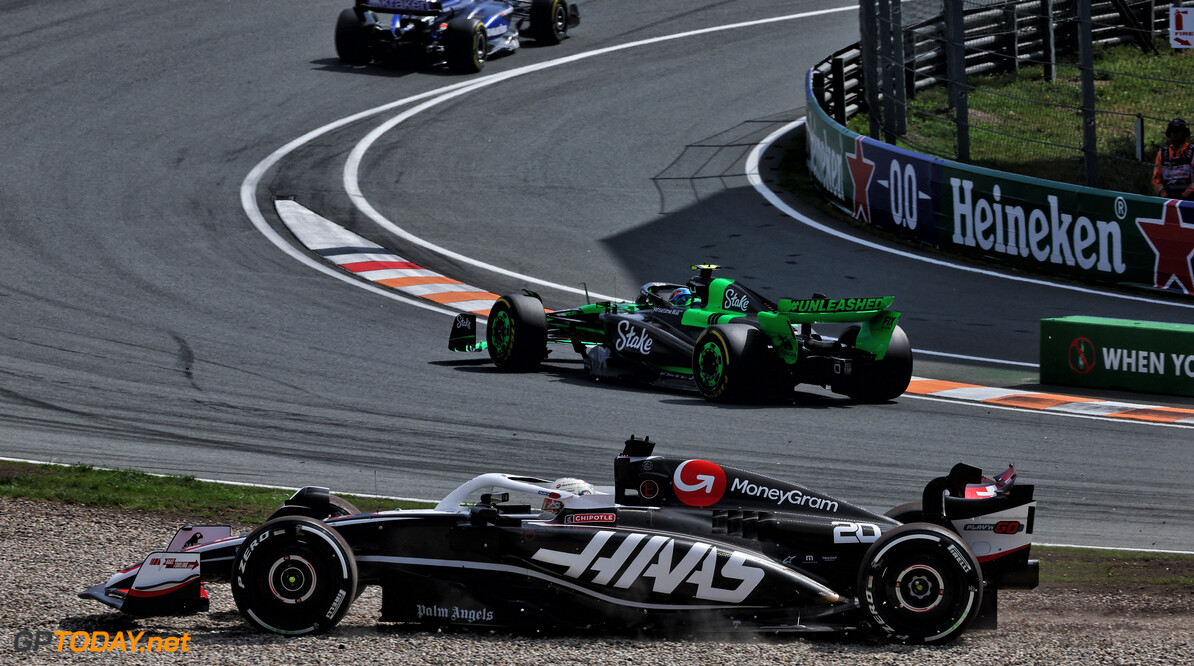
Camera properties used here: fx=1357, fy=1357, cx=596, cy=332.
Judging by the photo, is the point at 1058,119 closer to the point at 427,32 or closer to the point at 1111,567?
the point at 1111,567

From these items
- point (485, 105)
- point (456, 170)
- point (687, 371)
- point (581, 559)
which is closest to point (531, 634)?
point (581, 559)

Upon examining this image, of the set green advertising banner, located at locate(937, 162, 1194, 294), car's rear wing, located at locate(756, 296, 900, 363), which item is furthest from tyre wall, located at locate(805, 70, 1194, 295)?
car's rear wing, located at locate(756, 296, 900, 363)

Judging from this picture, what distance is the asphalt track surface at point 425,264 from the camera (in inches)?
448

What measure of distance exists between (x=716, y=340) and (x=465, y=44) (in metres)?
17.4

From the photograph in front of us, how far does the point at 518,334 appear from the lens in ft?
47.9

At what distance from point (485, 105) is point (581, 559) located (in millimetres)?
21654

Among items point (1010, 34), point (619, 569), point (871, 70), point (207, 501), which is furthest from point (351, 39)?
point (619, 569)

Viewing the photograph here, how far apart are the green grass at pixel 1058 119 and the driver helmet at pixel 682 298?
6.83 metres

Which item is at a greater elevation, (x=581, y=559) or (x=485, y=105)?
(x=581, y=559)

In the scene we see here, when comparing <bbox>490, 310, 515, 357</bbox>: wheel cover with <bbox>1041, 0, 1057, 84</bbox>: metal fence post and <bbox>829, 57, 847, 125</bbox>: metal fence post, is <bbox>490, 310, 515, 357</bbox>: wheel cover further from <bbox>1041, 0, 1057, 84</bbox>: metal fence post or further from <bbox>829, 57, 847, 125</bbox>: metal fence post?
<bbox>1041, 0, 1057, 84</bbox>: metal fence post

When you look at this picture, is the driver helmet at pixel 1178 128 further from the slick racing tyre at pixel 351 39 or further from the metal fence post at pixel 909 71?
the slick racing tyre at pixel 351 39

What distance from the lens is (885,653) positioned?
655 cm

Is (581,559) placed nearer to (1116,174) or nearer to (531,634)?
(531,634)

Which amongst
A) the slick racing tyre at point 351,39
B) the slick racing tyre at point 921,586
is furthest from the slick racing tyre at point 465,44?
the slick racing tyre at point 921,586
